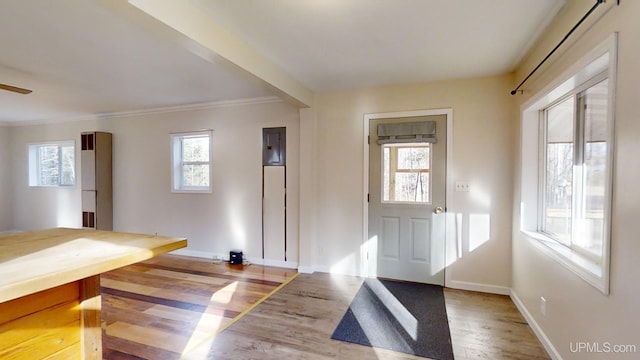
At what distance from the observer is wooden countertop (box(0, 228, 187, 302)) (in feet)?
2.98

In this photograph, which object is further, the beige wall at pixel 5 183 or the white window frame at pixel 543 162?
the beige wall at pixel 5 183

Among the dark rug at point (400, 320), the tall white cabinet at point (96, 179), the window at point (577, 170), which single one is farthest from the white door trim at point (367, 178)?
the tall white cabinet at point (96, 179)

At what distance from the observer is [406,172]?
3.69 meters

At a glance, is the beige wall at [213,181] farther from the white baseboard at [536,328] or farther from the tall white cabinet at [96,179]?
the white baseboard at [536,328]

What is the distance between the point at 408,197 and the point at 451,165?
610mm

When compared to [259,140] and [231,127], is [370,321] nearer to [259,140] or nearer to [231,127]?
[259,140]

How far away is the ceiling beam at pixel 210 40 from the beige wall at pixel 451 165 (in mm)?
986

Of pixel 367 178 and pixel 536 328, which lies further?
pixel 367 178

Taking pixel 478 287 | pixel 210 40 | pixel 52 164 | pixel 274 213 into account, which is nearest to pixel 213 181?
pixel 274 213

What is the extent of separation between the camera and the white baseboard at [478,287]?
3299 mm

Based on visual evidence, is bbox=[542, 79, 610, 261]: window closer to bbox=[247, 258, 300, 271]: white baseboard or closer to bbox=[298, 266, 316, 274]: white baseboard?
bbox=[298, 266, 316, 274]: white baseboard

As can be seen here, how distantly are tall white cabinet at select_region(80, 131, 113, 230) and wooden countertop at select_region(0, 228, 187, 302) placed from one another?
4.13 meters

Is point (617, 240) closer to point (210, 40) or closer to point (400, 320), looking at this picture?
point (400, 320)

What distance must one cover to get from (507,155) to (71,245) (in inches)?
146
